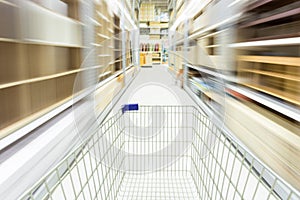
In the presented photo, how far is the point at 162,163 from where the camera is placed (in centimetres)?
126

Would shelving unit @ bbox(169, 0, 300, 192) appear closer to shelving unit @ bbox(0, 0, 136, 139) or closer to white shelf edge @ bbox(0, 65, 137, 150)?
white shelf edge @ bbox(0, 65, 137, 150)

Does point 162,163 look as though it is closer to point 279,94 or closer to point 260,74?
point 279,94

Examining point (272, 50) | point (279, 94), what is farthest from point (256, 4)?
point (279, 94)

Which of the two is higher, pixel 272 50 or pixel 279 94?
pixel 272 50

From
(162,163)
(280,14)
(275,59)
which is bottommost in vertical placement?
(162,163)

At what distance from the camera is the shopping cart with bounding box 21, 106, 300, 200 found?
875 millimetres

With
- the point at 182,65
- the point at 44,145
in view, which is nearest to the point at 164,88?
the point at 44,145

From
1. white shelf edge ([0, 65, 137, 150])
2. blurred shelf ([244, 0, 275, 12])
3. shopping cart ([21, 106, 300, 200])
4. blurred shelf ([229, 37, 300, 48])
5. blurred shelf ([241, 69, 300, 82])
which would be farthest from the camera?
blurred shelf ([244, 0, 275, 12])

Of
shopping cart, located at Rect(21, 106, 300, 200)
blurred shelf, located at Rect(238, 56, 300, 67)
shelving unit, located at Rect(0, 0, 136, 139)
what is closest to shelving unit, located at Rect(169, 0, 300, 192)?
blurred shelf, located at Rect(238, 56, 300, 67)

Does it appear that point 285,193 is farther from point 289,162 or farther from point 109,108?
point 109,108

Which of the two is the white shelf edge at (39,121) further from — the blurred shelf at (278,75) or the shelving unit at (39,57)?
the blurred shelf at (278,75)

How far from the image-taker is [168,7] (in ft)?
25.0

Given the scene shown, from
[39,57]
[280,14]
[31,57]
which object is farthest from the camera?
[39,57]

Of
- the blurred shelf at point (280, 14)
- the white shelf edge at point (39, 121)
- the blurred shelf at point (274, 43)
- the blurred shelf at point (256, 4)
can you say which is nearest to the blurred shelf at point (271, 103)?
the blurred shelf at point (274, 43)
